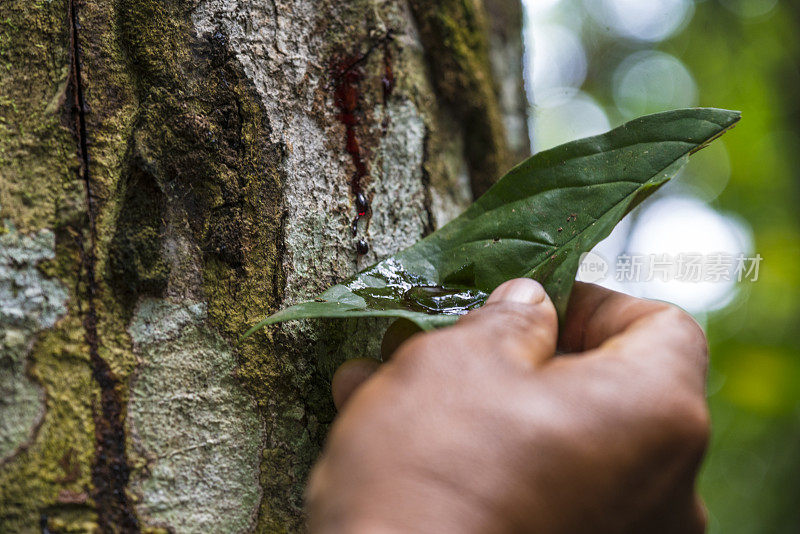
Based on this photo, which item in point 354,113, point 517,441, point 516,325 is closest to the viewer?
point 517,441

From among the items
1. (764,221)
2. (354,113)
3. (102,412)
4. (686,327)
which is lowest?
(764,221)

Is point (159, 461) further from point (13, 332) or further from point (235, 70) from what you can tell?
point (235, 70)

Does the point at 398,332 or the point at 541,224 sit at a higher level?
the point at 541,224

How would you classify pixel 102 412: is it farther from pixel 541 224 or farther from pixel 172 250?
pixel 541 224

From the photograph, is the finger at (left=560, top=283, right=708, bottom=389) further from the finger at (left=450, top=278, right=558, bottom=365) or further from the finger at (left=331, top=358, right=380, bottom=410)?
the finger at (left=331, top=358, right=380, bottom=410)

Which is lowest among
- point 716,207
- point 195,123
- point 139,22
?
point 716,207

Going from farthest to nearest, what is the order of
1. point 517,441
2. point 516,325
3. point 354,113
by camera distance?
point 354,113 < point 516,325 < point 517,441

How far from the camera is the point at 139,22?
721 mm

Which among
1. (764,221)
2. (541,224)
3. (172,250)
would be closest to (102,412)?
(172,250)

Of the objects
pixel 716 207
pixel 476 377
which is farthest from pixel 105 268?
pixel 716 207

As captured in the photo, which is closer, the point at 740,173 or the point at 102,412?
the point at 102,412

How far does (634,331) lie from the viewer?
526 mm

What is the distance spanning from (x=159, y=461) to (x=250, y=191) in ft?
1.16

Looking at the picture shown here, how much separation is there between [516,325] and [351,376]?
0.20 meters
